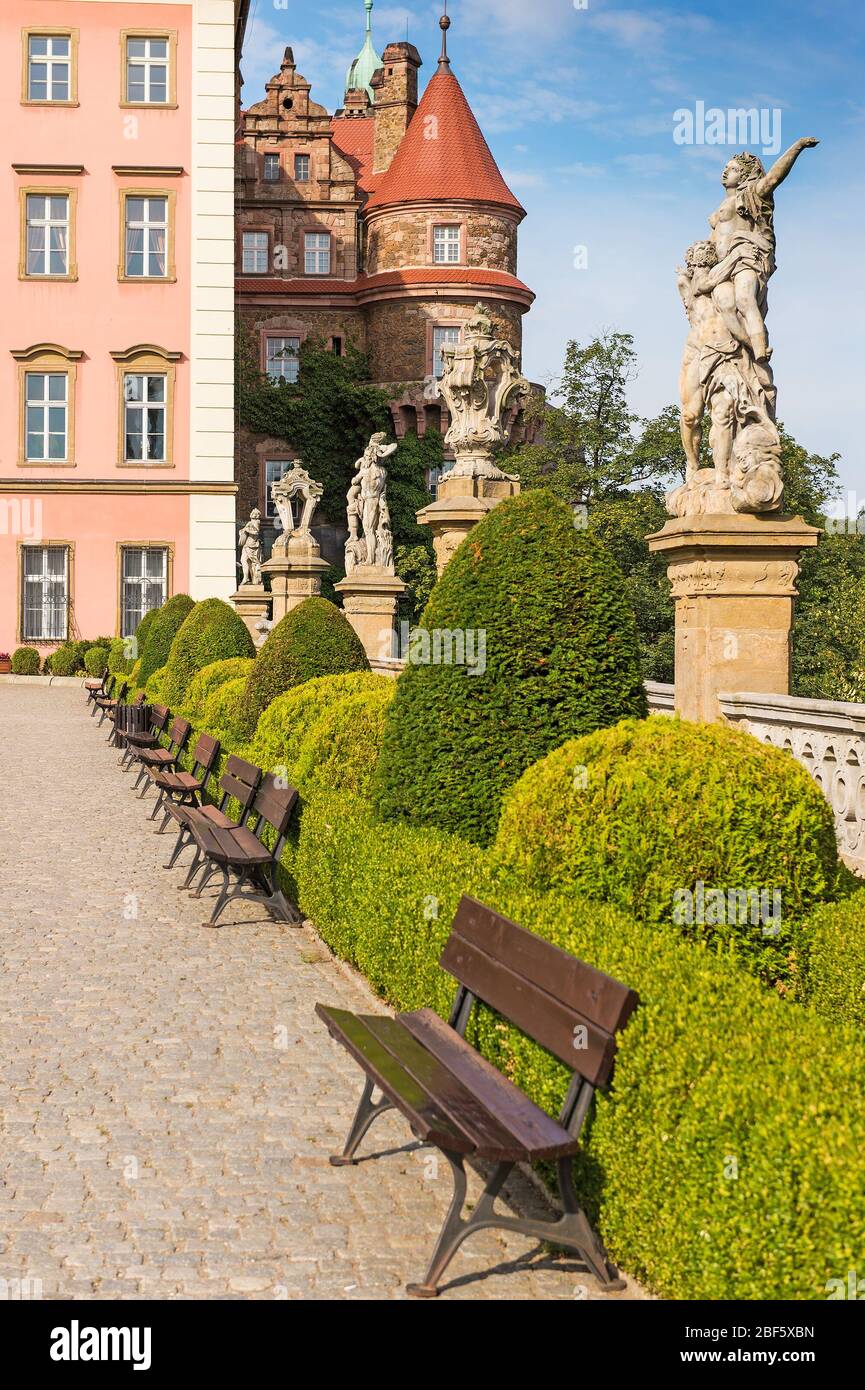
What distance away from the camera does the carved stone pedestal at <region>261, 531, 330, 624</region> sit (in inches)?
923

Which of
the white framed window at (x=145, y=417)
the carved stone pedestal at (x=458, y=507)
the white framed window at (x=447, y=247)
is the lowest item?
the carved stone pedestal at (x=458, y=507)

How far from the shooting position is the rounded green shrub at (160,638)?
2239cm

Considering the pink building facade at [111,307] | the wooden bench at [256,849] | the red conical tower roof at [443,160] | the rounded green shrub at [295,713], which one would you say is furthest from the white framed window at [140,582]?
the wooden bench at [256,849]

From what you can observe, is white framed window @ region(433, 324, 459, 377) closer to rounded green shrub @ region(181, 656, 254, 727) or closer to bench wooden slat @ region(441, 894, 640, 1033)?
rounded green shrub @ region(181, 656, 254, 727)

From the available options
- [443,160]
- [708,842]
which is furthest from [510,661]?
[443,160]

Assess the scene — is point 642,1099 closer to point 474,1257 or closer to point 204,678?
point 474,1257

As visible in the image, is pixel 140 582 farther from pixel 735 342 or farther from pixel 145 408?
pixel 735 342

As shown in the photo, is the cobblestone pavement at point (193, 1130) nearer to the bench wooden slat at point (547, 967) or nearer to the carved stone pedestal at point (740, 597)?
the bench wooden slat at point (547, 967)

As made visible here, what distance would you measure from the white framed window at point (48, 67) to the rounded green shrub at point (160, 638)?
55.2 ft

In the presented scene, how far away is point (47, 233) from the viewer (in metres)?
33.8

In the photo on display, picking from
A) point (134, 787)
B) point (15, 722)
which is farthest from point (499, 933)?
point (15, 722)

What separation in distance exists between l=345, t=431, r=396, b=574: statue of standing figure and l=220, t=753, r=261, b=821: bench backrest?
10451mm

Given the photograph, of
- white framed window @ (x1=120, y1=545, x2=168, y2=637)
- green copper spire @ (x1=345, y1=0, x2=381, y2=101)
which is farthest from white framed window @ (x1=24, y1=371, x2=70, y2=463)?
green copper spire @ (x1=345, y1=0, x2=381, y2=101)

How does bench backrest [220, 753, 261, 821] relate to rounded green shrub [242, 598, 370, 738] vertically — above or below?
below
